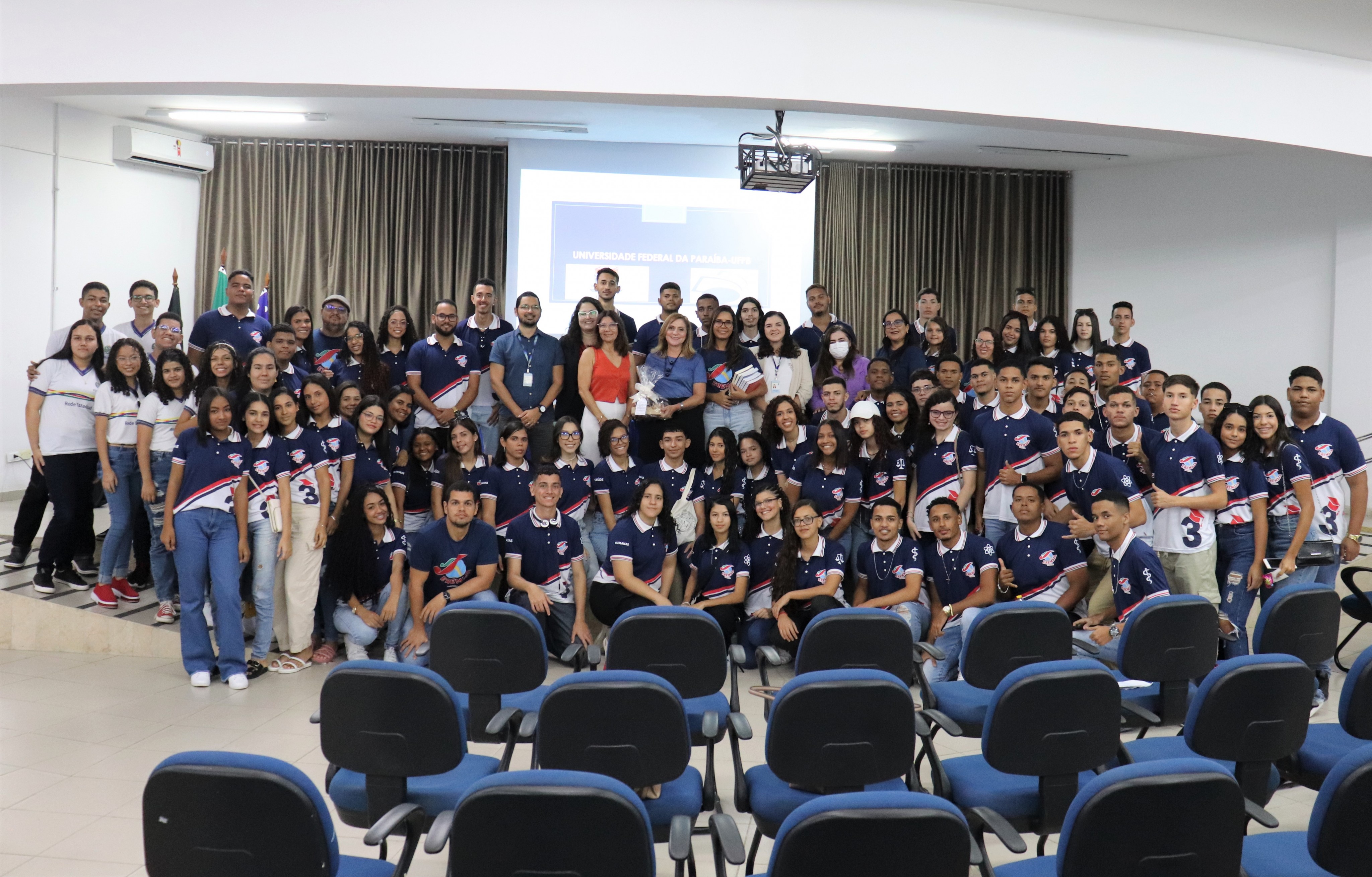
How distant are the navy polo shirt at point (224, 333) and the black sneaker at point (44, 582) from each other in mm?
1559

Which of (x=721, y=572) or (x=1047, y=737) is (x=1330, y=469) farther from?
(x=1047, y=737)

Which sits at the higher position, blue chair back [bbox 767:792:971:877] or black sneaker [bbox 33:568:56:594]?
blue chair back [bbox 767:792:971:877]

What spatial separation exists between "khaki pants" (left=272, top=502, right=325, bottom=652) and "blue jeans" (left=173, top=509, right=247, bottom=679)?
26 cm

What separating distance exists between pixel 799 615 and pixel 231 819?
363 centimetres

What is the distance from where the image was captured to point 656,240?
8984mm

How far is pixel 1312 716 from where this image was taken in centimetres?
462

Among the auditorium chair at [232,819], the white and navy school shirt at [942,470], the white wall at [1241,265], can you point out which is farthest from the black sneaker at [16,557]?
the white wall at [1241,265]

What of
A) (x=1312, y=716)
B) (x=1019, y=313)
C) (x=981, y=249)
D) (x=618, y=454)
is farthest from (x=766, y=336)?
(x=981, y=249)

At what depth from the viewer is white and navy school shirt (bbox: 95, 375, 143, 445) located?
5422 millimetres

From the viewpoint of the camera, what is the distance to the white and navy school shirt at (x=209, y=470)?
4.93m

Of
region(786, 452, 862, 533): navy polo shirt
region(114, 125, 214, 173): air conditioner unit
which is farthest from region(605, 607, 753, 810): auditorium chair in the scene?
region(114, 125, 214, 173): air conditioner unit

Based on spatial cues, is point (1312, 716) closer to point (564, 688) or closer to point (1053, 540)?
point (1053, 540)

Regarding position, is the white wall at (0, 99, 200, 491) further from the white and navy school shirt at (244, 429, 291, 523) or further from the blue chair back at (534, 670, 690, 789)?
the blue chair back at (534, 670, 690, 789)

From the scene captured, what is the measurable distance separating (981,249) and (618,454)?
5924 millimetres
